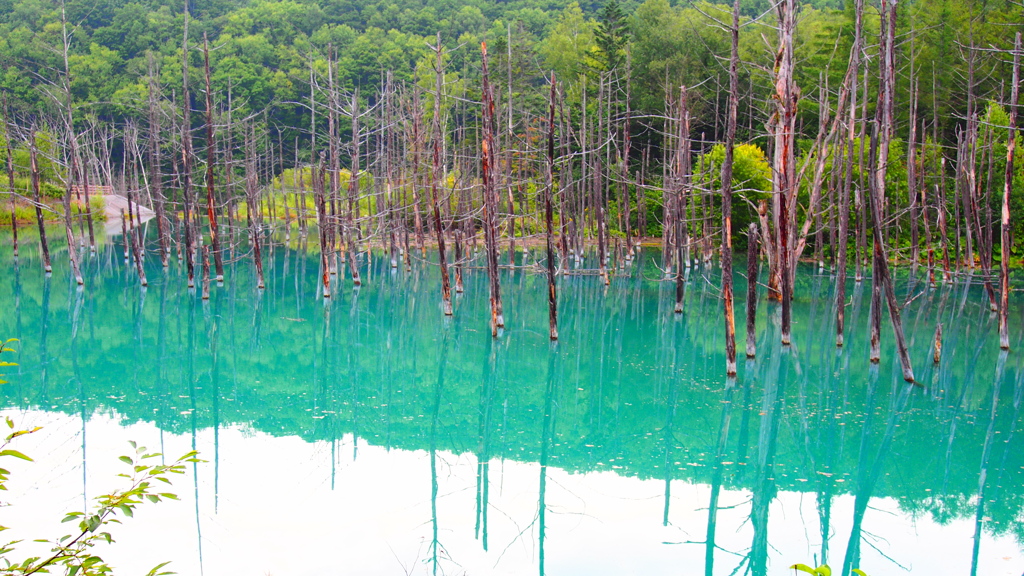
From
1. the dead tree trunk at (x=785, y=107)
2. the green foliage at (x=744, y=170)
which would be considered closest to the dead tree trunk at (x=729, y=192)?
the dead tree trunk at (x=785, y=107)

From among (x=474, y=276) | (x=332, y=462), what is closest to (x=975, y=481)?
(x=332, y=462)

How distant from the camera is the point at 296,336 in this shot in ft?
52.3

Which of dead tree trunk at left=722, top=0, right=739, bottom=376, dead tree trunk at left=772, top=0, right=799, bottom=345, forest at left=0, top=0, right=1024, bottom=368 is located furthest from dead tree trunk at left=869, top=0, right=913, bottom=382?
dead tree trunk at left=722, top=0, right=739, bottom=376

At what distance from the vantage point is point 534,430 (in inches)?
391

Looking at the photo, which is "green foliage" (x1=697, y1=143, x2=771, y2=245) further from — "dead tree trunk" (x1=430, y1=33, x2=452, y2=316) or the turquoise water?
"dead tree trunk" (x1=430, y1=33, x2=452, y2=316)

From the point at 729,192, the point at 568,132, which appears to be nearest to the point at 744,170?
the point at 568,132

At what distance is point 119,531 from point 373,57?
6177 centimetres

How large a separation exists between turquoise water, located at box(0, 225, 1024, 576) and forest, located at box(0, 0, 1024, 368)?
1.33 metres

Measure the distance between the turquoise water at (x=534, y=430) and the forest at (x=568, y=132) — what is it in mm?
1325

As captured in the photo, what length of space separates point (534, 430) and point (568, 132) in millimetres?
11385

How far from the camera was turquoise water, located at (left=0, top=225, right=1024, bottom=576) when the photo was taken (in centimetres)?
677

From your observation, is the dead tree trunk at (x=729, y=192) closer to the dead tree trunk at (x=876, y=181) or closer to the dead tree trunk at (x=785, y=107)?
the dead tree trunk at (x=785, y=107)

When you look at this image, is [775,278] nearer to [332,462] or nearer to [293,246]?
[332,462]

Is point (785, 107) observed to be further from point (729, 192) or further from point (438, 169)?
point (438, 169)
